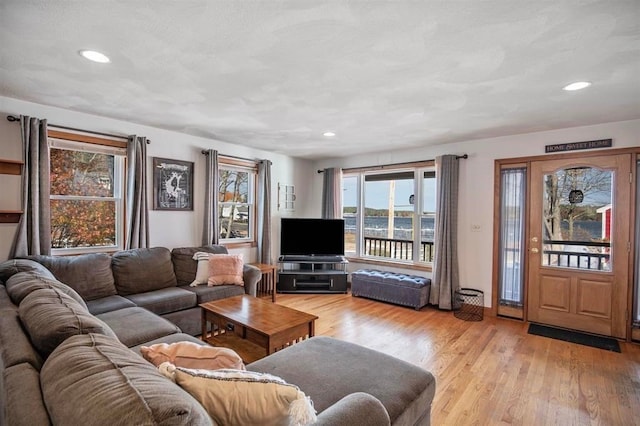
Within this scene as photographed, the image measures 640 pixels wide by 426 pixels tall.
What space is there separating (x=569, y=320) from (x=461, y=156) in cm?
234

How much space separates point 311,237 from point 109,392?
461 cm

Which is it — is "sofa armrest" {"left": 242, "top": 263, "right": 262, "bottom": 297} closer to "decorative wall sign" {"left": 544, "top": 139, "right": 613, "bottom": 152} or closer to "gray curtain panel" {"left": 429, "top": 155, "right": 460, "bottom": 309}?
"gray curtain panel" {"left": 429, "top": 155, "right": 460, "bottom": 309}

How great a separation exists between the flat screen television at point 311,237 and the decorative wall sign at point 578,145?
2994mm

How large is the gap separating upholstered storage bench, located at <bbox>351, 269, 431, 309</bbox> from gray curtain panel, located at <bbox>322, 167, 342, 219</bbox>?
1273mm

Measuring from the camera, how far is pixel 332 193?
5785mm

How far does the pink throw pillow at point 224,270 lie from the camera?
370 centimetres

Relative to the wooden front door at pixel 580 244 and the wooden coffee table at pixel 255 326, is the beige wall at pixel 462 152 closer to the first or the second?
the wooden front door at pixel 580 244

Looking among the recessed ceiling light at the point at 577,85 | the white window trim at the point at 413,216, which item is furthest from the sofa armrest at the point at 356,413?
the white window trim at the point at 413,216

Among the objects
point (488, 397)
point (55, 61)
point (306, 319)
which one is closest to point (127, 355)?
point (306, 319)

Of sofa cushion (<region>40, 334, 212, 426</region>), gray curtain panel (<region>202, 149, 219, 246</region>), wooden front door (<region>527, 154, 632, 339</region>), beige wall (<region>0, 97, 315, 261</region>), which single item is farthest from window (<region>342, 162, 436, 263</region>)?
sofa cushion (<region>40, 334, 212, 426</region>)

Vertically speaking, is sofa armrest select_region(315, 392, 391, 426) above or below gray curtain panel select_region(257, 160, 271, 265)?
below

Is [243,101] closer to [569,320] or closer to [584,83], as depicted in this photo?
[584,83]

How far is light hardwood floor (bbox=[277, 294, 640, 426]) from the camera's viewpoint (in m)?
2.16

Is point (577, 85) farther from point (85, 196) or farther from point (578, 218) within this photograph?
point (85, 196)
